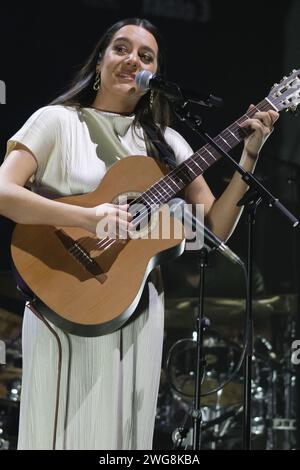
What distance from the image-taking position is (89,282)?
1950mm

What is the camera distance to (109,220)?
1947mm

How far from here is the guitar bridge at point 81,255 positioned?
196 centimetres

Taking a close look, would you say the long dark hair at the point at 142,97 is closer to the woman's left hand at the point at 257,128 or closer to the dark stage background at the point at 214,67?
the woman's left hand at the point at 257,128

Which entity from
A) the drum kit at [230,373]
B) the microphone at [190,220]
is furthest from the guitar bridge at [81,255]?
the drum kit at [230,373]

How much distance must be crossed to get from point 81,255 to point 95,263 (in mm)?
44

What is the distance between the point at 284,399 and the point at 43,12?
91.9 inches

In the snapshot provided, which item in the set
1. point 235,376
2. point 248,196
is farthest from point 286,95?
point 235,376

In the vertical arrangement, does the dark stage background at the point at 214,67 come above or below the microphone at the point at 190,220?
above

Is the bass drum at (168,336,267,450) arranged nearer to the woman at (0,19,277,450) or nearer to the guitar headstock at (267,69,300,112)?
the woman at (0,19,277,450)

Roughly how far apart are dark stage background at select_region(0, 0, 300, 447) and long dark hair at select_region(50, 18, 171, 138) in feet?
4.41

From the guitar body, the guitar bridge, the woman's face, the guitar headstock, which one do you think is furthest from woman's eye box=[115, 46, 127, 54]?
the guitar bridge

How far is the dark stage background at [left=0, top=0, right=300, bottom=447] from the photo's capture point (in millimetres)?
3693
